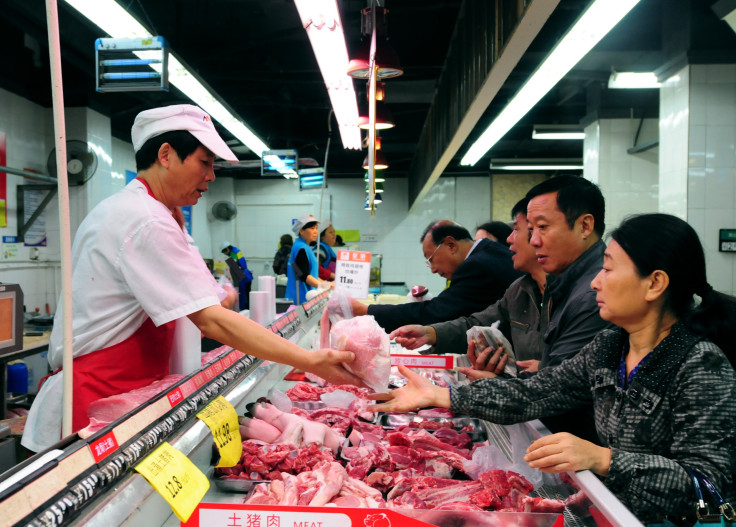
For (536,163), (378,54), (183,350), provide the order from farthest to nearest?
(536,163)
(378,54)
(183,350)

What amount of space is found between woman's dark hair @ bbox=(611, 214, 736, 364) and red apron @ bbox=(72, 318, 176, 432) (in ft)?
5.93

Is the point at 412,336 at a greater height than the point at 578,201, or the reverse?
the point at 578,201

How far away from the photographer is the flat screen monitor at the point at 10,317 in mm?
3994

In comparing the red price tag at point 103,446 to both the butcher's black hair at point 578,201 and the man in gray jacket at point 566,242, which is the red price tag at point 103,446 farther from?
the butcher's black hair at point 578,201

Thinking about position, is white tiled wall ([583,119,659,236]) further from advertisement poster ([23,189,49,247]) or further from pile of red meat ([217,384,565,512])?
advertisement poster ([23,189,49,247])

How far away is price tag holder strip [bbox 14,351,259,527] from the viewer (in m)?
1.04

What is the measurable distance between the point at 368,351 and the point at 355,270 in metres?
2.80

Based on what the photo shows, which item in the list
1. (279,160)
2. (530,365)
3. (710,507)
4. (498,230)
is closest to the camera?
(710,507)

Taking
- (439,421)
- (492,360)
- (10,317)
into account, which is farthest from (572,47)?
(10,317)

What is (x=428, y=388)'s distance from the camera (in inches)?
83.0

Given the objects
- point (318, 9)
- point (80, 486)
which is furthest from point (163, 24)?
point (80, 486)

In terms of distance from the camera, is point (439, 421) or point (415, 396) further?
point (439, 421)

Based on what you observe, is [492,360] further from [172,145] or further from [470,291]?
[172,145]

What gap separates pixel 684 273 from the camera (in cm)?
177
